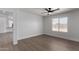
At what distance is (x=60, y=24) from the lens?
1843 millimetres

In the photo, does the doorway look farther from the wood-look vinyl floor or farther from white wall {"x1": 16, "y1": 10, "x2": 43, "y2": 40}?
white wall {"x1": 16, "y1": 10, "x2": 43, "y2": 40}

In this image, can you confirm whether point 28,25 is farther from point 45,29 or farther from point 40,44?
point 40,44

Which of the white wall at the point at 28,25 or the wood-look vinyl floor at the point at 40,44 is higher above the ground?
the white wall at the point at 28,25

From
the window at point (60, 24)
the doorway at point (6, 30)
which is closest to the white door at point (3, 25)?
the doorway at point (6, 30)

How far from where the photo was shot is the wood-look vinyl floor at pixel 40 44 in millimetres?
1747

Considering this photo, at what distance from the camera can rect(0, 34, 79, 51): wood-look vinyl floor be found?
1.75 meters

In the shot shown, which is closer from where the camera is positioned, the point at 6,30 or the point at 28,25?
the point at 6,30

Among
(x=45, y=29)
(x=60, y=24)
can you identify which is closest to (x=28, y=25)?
(x=45, y=29)

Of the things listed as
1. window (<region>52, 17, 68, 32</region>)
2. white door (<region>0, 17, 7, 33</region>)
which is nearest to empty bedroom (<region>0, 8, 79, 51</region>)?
window (<region>52, 17, 68, 32</region>)

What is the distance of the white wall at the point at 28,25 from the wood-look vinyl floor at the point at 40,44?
0.42 ft

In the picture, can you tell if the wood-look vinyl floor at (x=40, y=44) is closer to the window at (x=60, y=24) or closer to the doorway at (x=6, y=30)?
the doorway at (x=6, y=30)

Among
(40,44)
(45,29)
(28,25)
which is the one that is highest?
(28,25)

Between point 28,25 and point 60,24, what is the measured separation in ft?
2.66

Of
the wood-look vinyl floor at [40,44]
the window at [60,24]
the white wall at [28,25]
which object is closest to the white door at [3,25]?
the wood-look vinyl floor at [40,44]
